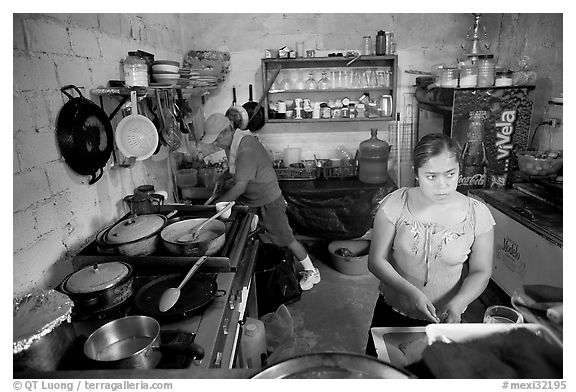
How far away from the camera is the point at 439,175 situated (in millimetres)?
1293

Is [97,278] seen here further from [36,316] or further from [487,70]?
[487,70]

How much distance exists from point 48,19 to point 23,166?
22.8 inches

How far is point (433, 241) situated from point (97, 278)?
3.85ft

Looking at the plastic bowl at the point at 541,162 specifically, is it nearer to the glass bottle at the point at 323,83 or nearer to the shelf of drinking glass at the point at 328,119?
the shelf of drinking glass at the point at 328,119

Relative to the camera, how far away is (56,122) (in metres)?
1.48

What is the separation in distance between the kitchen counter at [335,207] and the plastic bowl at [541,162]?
117 centimetres

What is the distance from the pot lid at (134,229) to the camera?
1.56 metres

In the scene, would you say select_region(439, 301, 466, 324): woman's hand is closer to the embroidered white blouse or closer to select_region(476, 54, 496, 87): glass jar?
the embroidered white blouse

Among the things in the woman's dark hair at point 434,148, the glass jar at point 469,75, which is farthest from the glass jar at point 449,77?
the woman's dark hair at point 434,148

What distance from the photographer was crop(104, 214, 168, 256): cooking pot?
1529 millimetres

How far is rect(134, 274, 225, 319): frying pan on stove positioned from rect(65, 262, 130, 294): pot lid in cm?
10

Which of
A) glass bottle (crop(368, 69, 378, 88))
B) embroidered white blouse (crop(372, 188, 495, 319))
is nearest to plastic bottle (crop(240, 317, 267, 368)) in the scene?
embroidered white blouse (crop(372, 188, 495, 319))

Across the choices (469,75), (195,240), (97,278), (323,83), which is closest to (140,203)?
(195,240)
